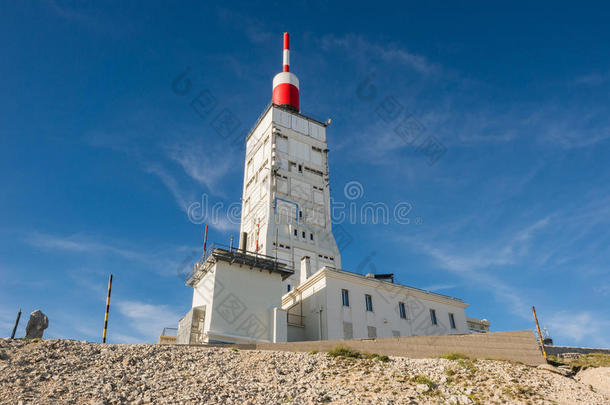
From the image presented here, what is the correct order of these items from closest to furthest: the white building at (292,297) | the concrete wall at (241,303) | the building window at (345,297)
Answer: the concrete wall at (241,303) → the white building at (292,297) → the building window at (345,297)

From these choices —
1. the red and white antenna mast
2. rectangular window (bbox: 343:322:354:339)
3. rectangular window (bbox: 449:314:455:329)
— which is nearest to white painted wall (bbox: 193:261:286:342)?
rectangular window (bbox: 343:322:354:339)

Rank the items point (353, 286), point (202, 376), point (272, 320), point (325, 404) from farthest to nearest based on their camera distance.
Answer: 1. point (353, 286)
2. point (272, 320)
3. point (202, 376)
4. point (325, 404)

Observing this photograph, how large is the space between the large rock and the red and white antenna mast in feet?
156

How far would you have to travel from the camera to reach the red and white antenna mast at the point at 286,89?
6644 centimetres

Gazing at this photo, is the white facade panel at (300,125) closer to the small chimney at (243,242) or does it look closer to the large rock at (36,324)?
the small chimney at (243,242)

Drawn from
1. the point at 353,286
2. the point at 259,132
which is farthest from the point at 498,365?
the point at 259,132

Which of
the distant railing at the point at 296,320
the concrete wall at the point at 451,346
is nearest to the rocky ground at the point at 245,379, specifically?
the concrete wall at the point at 451,346

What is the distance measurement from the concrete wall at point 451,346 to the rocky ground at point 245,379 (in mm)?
1297

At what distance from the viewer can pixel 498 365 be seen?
23219 mm

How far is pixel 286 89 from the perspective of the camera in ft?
221

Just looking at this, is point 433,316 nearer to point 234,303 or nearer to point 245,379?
point 234,303

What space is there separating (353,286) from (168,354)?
18.8 metres

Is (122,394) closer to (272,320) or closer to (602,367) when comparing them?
(272,320)

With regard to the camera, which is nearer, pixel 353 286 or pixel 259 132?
pixel 353 286
